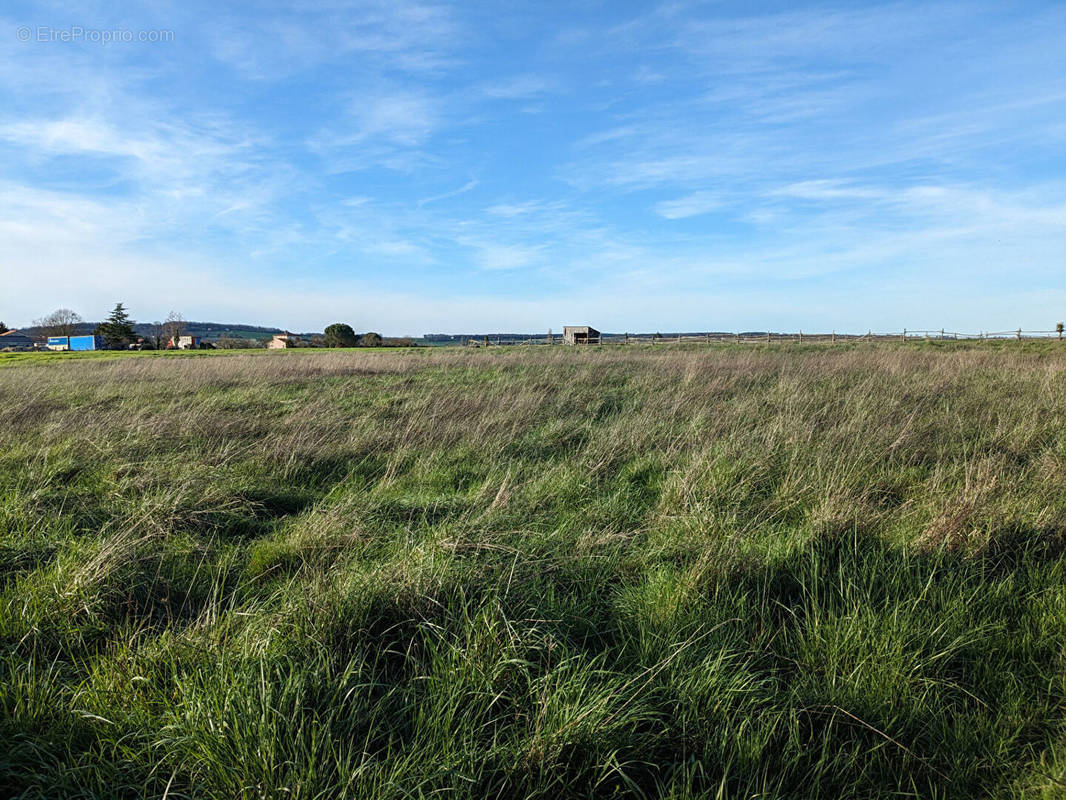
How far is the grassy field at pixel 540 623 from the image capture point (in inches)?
73.4

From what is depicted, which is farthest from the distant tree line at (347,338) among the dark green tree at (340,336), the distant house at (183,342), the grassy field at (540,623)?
the grassy field at (540,623)

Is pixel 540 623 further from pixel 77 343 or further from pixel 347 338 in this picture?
pixel 77 343

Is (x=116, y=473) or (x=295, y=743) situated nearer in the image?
(x=295, y=743)

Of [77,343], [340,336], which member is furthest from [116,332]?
[340,336]

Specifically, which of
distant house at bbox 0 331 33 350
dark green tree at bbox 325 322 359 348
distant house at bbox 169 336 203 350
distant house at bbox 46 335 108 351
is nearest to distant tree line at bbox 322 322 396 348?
dark green tree at bbox 325 322 359 348

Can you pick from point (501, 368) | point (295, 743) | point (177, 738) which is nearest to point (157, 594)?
point (177, 738)

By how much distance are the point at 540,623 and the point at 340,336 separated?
71022 mm

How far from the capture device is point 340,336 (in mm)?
69000

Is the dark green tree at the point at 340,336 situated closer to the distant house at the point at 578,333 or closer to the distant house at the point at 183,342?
the distant house at the point at 183,342

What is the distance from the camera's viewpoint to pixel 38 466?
17.6ft

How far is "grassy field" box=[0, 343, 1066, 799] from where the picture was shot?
186 cm

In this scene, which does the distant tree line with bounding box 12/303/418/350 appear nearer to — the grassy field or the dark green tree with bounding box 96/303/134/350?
the dark green tree with bounding box 96/303/134/350

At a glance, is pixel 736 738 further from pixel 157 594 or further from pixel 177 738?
pixel 157 594

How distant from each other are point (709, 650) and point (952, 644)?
3.43ft
